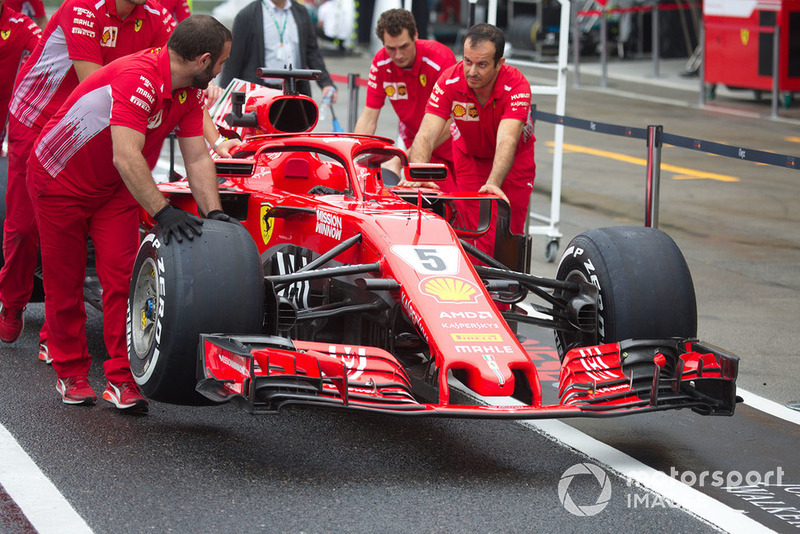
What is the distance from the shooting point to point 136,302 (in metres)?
5.72

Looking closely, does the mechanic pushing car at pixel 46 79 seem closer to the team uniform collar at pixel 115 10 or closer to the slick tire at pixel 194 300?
the team uniform collar at pixel 115 10

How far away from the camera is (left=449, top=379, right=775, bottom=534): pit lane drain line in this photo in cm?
462

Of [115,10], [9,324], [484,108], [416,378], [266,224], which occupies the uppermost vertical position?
[115,10]

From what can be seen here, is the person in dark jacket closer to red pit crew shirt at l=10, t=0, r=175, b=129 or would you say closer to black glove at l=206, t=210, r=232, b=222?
red pit crew shirt at l=10, t=0, r=175, b=129

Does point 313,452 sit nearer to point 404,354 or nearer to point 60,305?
point 404,354

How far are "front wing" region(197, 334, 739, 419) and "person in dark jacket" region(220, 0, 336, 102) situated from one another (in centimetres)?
508

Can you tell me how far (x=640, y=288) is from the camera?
5.68 meters

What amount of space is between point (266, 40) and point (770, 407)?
5.40 m

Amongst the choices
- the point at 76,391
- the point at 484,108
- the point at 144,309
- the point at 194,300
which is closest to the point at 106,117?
the point at 144,309

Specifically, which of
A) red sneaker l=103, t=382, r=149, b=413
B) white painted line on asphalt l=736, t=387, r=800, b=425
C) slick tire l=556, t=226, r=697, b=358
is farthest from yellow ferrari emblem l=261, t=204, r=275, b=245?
white painted line on asphalt l=736, t=387, r=800, b=425

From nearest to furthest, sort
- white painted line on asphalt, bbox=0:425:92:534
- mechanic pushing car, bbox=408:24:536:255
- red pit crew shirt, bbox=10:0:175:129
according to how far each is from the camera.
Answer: white painted line on asphalt, bbox=0:425:92:534
red pit crew shirt, bbox=10:0:175:129
mechanic pushing car, bbox=408:24:536:255

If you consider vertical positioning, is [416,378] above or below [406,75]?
below

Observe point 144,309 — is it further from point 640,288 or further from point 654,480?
point 654,480

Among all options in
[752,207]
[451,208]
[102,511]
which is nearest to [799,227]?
[752,207]
